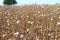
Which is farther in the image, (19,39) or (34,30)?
(34,30)

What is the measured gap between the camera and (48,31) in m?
6.00

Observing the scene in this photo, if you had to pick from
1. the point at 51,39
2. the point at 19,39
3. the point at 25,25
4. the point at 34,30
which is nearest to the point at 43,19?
the point at 25,25

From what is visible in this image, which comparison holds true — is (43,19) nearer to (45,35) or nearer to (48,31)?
(48,31)

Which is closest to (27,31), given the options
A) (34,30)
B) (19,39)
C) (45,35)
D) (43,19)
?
(34,30)

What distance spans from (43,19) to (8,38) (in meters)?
2.28

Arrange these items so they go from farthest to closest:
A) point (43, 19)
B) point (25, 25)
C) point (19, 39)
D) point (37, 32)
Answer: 1. point (43, 19)
2. point (25, 25)
3. point (37, 32)
4. point (19, 39)

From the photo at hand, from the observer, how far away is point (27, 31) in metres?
5.89

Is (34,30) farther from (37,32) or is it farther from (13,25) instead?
(13,25)

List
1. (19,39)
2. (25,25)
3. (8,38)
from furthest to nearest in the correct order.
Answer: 1. (25,25)
2. (8,38)
3. (19,39)

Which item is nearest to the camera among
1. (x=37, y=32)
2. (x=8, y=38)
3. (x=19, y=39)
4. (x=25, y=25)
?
(x=19, y=39)

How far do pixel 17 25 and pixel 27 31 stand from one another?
0.77 m

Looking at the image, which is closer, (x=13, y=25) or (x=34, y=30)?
(x=34, y=30)

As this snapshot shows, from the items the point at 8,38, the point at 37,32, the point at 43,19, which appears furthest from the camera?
the point at 43,19

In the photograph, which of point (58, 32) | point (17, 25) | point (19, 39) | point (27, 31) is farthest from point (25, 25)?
point (19, 39)
